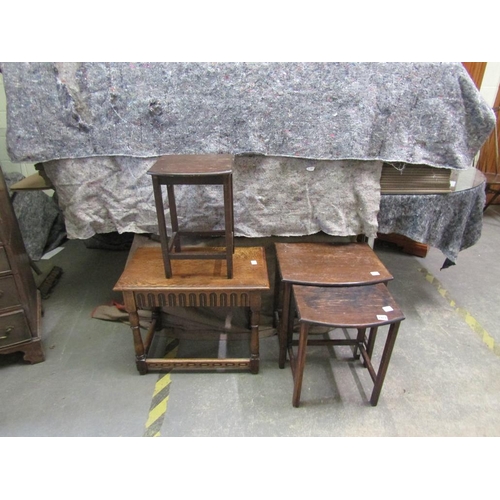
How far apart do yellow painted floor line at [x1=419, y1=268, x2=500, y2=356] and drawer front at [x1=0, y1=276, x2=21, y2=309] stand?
228 centimetres

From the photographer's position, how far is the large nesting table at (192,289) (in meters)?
1.42

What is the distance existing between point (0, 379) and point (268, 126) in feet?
5.42

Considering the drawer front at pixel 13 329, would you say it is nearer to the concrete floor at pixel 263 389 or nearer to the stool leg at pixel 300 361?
the concrete floor at pixel 263 389

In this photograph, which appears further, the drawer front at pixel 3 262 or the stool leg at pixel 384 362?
the drawer front at pixel 3 262

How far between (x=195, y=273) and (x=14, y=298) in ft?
2.63

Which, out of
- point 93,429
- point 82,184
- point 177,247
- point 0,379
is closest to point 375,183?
point 177,247

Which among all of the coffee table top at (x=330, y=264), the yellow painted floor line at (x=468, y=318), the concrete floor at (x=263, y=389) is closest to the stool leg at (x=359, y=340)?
the concrete floor at (x=263, y=389)

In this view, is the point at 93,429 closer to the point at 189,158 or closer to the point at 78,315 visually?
the point at 78,315

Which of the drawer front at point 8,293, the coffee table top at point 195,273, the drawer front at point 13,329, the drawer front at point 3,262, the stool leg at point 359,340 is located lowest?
the stool leg at point 359,340

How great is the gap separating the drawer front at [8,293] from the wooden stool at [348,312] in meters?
1.21

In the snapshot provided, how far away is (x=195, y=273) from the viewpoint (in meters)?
1.50

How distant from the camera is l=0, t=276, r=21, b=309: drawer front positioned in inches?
58.2

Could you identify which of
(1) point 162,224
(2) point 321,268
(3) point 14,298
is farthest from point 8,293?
(2) point 321,268

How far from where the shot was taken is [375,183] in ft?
5.19
